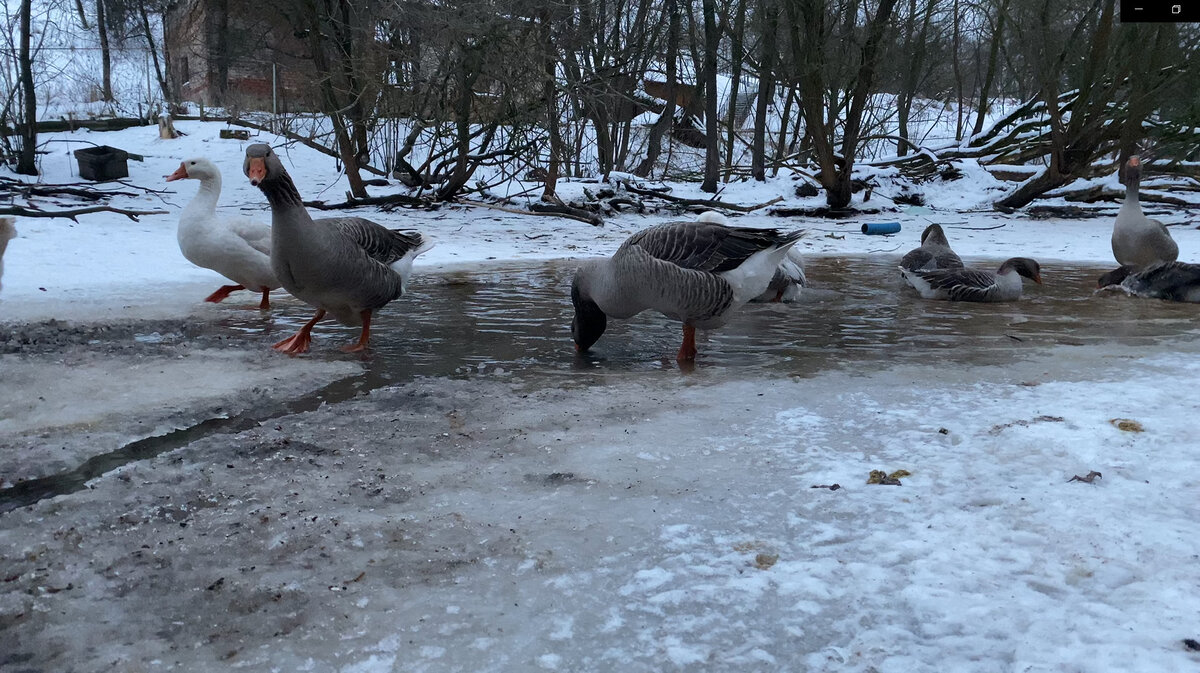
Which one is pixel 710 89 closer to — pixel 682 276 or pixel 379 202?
pixel 379 202

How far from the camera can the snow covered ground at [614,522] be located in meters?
2.22

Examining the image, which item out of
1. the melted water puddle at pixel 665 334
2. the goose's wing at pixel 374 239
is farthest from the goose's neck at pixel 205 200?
the goose's wing at pixel 374 239

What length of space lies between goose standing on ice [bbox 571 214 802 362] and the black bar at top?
9.25m

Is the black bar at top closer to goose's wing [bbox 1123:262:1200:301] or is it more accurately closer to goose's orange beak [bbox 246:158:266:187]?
goose's wing [bbox 1123:262:1200:301]

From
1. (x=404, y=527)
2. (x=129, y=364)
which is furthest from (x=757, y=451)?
(x=129, y=364)

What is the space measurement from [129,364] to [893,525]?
436 centimetres

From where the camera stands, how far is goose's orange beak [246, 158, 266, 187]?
545 cm

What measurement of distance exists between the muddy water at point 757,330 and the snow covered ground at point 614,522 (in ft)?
1.31

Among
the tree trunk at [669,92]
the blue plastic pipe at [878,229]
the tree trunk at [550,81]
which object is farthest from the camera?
the tree trunk at [669,92]

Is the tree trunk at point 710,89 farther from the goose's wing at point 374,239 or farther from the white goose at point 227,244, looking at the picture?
the goose's wing at point 374,239

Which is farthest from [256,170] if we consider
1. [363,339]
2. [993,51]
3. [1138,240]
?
[993,51]

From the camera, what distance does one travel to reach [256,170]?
17.9ft

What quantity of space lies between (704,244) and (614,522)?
3.26 metres

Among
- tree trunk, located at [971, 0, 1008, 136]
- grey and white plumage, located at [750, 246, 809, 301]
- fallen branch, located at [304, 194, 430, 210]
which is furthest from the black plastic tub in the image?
tree trunk, located at [971, 0, 1008, 136]
